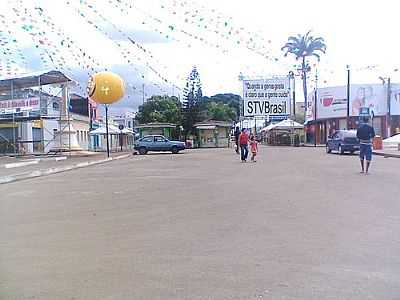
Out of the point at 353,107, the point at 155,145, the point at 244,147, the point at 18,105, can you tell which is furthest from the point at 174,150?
the point at 353,107

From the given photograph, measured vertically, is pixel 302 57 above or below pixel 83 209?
above

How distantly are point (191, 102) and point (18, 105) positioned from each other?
35703mm

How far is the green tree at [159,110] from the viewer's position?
257ft

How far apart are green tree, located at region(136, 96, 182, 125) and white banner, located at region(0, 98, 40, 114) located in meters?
37.7

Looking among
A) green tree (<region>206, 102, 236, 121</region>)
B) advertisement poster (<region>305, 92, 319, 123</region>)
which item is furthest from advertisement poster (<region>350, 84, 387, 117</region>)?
green tree (<region>206, 102, 236, 121</region>)

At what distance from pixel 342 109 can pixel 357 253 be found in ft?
175

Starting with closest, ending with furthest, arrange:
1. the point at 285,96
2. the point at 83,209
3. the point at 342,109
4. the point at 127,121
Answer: the point at 83,209 < the point at 285,96 < the point at 342,109 < the point at 127,121

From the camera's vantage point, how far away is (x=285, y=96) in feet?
163

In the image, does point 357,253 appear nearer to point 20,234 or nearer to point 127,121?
point 20,234

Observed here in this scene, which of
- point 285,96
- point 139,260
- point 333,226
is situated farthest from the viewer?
point 285,96

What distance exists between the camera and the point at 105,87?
34.6 metres

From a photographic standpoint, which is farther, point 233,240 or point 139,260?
point 233,240

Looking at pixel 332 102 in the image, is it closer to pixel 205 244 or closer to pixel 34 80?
pixel 34 80

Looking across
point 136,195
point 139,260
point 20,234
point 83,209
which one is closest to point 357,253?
point 139,260
